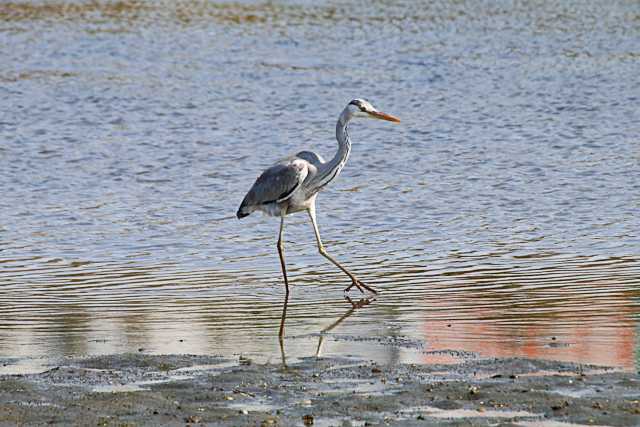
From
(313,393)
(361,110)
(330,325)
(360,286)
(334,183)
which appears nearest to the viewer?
(313,393)

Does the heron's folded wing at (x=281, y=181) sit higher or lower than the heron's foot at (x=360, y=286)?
higher

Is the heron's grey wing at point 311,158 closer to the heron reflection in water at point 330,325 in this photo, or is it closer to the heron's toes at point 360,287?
the heron's toes at point 360,287

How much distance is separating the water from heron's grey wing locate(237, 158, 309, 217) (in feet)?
2.12

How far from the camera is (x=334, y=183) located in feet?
51.7

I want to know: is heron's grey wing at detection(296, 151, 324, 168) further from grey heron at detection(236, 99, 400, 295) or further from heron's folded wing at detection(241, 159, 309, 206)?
heron's folded wing at detection(241, 159, 309, 206)

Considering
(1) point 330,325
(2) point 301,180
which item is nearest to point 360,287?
(2) point 301,180

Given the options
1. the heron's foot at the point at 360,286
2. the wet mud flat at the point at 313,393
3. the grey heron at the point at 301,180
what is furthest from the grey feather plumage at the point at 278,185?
the wet mud flat at the point at 313,393

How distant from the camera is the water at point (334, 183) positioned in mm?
9289

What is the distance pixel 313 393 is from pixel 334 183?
8691 mm

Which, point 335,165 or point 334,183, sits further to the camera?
point 334,183

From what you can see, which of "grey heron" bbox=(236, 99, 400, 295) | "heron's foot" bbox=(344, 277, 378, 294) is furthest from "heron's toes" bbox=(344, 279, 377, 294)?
"grey heron" bbox=(236, 99, 400, 295)

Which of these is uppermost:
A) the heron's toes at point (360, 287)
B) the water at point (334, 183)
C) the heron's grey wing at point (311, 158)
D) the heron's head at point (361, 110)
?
the heron's head at point (361, 110)

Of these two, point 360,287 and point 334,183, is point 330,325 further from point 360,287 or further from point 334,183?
point 334,183

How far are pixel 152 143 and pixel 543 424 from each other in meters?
12.9
